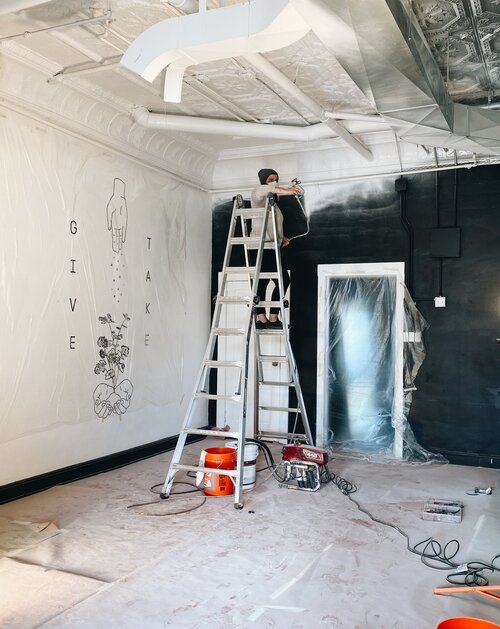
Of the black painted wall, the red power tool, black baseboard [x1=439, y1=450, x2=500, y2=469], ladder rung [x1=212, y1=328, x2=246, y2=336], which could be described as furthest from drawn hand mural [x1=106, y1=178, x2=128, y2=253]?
black baseboard [x1=439, y1=450, x2=500, y2=469]

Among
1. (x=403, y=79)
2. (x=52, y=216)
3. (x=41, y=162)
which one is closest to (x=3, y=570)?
(x=52, y=216)

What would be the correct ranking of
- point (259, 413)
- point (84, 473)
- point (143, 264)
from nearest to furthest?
point (84, 473), point (143, 264), point (259, 413)

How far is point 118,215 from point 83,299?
908mm

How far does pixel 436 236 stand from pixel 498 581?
135 inches

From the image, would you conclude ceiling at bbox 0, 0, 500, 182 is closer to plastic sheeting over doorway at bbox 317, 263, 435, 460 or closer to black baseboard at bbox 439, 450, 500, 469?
plastic sheeting over doorway at bbox 317, 263, 435, 460

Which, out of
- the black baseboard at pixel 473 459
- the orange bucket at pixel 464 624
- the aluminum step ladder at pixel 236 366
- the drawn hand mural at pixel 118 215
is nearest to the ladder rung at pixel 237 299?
the aluminum step ladder at pixel 236 366

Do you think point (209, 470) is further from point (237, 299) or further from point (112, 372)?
point (112, 372)

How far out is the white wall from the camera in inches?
162

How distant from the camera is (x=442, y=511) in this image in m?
3.93

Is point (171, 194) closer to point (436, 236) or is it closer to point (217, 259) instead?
point (217, 259)

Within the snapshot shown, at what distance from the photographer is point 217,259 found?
22.0 feet

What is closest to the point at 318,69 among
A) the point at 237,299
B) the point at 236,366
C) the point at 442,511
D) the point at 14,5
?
the point at 237,299

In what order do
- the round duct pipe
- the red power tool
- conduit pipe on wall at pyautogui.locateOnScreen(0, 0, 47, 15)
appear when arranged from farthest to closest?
the red power tool → the round duct pipe → conduit pipe on wall at pyautogui.locateOnScreen(0, 0, 47, 15)

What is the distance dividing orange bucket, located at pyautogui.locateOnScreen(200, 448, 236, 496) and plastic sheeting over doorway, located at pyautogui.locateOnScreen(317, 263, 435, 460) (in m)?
1.84
